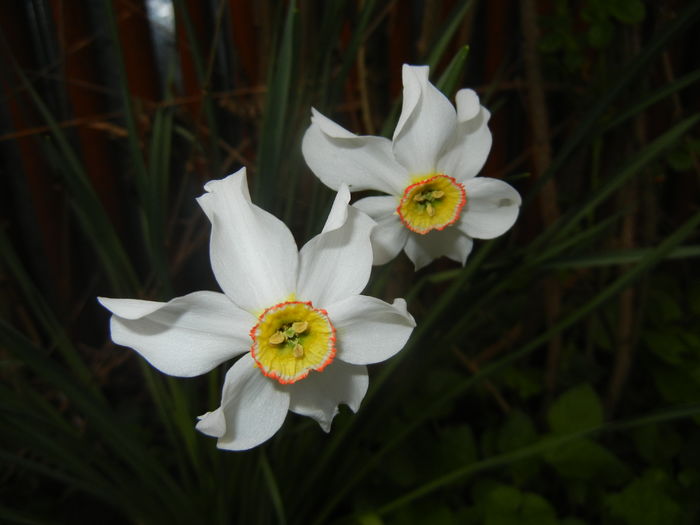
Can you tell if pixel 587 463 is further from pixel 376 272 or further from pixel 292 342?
pixel 292 342

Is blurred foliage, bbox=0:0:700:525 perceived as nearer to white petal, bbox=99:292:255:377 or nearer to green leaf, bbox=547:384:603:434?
green leaf, bbox=547:384:603:434

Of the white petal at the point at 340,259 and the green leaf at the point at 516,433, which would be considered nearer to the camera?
the white petal at the point at 340,259

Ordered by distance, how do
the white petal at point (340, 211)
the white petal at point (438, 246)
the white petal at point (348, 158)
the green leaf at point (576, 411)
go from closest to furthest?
the white petal at point (340, 211) → the white petal at point (348, 158) → the white petal at point (438, 246) → the green leaf at point (576, 411)

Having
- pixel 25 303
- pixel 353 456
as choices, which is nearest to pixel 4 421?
pixel 353 456

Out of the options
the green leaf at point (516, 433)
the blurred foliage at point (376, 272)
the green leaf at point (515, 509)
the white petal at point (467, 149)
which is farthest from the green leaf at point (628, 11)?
the green leaf at point (515, 509)

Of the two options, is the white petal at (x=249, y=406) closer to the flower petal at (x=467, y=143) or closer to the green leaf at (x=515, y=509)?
the flower petal at (x=467, y=143)

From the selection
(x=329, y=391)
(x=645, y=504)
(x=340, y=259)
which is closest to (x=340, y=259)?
(x=340, y=259)

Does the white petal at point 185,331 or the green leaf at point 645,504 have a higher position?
the white petal at point 185,331
